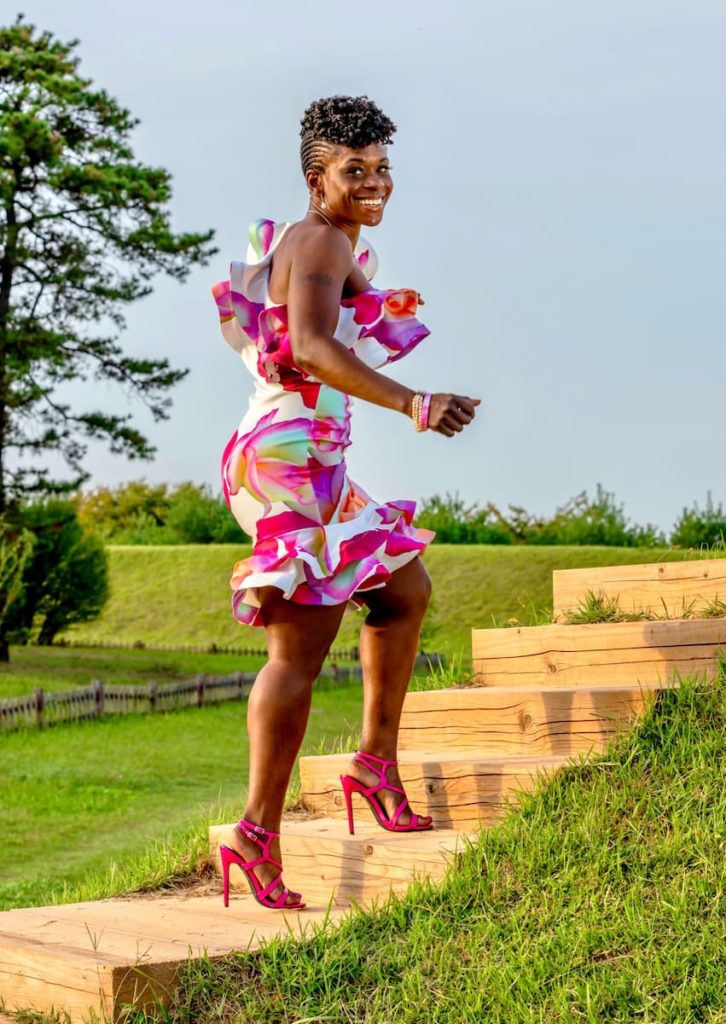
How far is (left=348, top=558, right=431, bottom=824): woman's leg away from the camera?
3.76 m

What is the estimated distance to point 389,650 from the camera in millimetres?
3773

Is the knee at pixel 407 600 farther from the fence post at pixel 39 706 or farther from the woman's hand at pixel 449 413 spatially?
the fence post at pixel 39 706

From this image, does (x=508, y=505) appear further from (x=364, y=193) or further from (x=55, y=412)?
(x=364, y=193)

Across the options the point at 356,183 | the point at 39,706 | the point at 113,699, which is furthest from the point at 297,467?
the point at 113,699

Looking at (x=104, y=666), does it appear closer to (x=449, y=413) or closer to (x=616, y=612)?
(x=616, y=612)

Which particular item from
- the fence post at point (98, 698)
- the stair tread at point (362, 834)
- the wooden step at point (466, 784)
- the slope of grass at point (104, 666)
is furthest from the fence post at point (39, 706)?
the wooden step at point (466, 784)

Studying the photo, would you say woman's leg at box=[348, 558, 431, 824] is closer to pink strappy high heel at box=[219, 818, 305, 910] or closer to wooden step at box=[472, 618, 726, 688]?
pink strappy high heel at box=[219, 818, 305, 910]

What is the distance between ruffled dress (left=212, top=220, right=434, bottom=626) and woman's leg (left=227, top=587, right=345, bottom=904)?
0.06m

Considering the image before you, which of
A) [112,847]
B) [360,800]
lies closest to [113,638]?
[112,847]

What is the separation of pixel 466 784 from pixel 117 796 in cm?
627

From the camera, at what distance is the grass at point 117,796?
16.9 ft

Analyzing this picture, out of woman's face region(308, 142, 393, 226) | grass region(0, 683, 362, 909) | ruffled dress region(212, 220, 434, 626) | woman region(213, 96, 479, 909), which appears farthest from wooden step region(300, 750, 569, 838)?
woman's face region(308, 142, 393, 226)

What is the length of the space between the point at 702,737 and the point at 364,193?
201 centimetres

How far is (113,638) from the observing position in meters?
24.6
